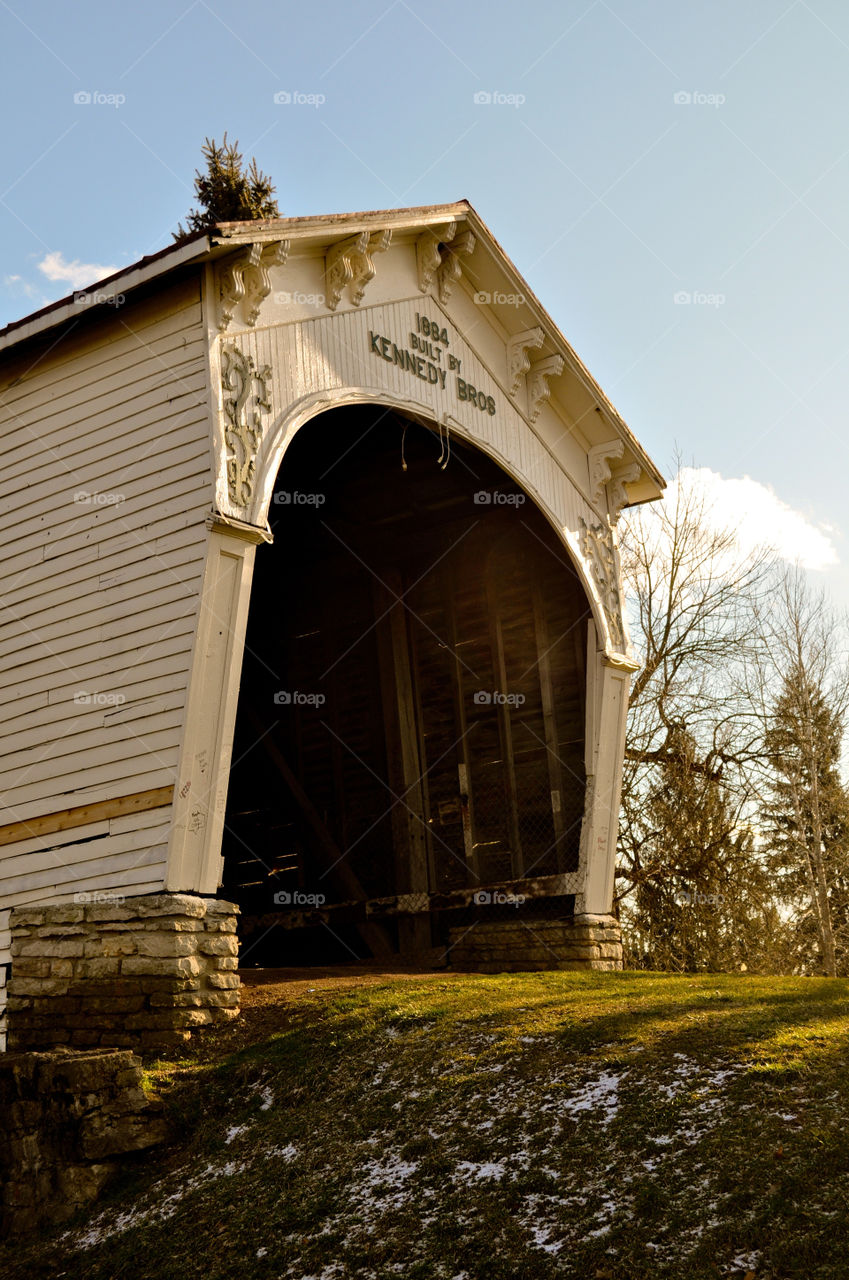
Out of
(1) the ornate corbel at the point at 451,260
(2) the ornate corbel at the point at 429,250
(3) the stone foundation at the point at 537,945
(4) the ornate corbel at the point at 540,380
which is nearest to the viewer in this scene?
(2) the ornate corbel at the point at 429,250

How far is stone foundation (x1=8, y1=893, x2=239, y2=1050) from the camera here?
9.00 m

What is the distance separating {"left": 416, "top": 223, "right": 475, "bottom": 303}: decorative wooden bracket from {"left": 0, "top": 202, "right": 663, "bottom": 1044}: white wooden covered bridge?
37 mm

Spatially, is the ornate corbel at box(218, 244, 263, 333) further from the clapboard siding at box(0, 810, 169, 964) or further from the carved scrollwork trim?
the clapboard siding at box(0, 810, 169, 964)

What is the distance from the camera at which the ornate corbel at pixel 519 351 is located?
550 inches

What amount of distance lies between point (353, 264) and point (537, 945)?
7.32m

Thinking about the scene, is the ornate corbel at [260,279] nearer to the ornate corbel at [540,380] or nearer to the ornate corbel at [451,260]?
the ornate corbel at [451,260]

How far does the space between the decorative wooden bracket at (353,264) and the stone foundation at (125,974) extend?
18.7ft

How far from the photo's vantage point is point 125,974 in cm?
909

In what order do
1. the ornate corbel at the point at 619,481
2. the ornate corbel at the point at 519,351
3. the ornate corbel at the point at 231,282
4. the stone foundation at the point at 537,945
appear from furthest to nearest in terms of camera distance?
the ornate corbel at the point at 619,481 → the ornate corbel at the point at 519,351 → the stone foundation at the point at 537,945 → the ornate corbel at the point at 231,282

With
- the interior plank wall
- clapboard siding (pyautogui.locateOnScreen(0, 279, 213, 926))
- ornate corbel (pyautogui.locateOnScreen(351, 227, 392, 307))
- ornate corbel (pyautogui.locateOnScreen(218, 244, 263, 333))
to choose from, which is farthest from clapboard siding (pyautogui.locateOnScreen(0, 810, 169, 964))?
the interior plank wall

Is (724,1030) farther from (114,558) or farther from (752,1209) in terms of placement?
(114,558)

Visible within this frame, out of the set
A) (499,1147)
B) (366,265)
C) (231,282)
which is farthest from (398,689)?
(499,1147)

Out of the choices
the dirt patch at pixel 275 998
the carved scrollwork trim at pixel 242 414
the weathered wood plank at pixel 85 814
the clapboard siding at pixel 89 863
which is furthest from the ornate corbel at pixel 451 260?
the dirt patch at pixel 275 998

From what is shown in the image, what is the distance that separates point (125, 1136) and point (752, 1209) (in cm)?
436
